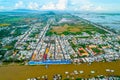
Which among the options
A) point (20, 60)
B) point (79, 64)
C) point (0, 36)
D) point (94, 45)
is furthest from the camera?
point (0, 36)

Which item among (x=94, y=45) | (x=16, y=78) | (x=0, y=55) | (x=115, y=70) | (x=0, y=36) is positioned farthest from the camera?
(x=0, y=36)

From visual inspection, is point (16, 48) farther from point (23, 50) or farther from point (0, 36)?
point (0, 36)

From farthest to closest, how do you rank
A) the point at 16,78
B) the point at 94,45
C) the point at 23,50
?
the point at 94,45, the point at 23,50, the point at 16,78

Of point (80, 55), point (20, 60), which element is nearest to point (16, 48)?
point (20, 60)

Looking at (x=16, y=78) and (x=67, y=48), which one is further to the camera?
(x=67, y=48)

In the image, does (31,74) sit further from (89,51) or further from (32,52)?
(89,51)

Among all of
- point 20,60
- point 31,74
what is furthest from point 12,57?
point 31,74
